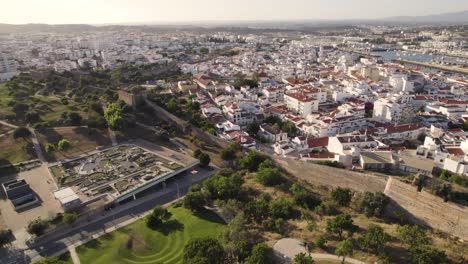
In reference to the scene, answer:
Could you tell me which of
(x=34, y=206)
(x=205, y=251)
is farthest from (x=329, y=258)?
(x=34, y=206)

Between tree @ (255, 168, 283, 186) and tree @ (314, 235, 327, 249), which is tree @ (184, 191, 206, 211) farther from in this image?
tree @ (314, 235, 327, 249)

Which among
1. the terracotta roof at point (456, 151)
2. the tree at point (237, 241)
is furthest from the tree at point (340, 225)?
the terracotta roof at point (456, 151)

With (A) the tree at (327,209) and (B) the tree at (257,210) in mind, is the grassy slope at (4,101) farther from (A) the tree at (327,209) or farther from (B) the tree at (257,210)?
(A) the tree at (327,209)

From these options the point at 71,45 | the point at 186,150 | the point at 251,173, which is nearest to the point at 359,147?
the point at 251,173

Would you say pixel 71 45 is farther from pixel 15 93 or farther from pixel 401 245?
pixel 401 245

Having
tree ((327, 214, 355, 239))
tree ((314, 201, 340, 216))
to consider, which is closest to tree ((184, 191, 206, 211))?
tree ((314, 201, 340, 216))

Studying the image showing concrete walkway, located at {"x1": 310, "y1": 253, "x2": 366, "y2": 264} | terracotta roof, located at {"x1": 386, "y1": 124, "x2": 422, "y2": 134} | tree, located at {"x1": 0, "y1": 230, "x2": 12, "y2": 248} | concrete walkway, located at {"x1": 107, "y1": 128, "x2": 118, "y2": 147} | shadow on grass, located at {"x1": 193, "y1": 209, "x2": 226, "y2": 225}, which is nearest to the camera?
concrete walkway, located at {"x1": 310, "y1": 253, "x2": 366, "y2": 264}

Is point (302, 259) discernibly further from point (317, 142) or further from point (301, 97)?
point (301, 97)
